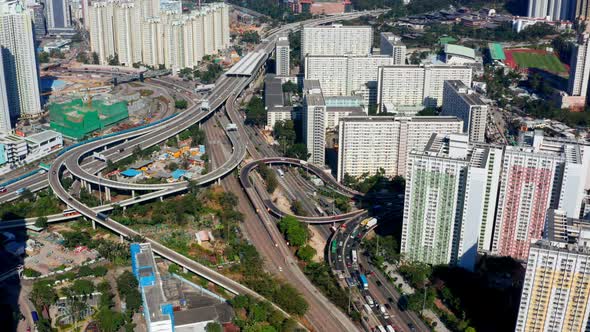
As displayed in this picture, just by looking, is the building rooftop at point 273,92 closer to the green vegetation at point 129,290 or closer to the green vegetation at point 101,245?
the green vegetation at point 101,245

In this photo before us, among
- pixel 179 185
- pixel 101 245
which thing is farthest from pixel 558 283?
pixel 179 185

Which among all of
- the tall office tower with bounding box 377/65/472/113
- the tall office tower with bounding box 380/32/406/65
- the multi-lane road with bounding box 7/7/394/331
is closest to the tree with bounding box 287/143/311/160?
the multi-lane road with bounding box 7/7/394/331

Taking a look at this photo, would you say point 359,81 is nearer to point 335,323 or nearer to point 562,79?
point 562,79

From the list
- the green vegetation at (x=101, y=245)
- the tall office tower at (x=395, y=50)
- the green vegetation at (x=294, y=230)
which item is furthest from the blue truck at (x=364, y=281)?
the tall office tower at (x=395, y=50)

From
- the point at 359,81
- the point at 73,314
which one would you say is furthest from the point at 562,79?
the point at 73,314

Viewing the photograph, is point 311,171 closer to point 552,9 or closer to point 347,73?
point 347,73
